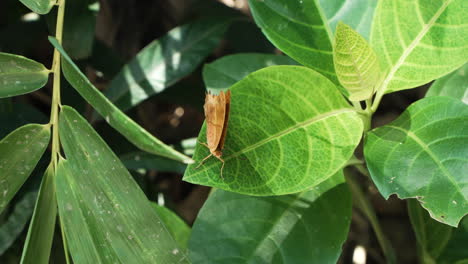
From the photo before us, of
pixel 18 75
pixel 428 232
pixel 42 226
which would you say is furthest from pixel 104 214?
pixel 428 232

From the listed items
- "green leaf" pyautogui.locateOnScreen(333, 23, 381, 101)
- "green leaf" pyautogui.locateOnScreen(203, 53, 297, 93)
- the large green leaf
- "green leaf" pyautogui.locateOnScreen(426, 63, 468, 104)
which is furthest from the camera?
"green leaf" pyautogui.locateOnScreen(203, 53, 297, 93)

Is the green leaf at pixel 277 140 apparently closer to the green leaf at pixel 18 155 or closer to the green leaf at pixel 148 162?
the green leaf at pixel 18 155

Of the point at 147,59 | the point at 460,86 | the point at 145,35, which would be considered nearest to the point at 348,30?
the point at 460,86

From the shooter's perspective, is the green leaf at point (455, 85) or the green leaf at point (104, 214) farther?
the green leaf at point (455, 85)

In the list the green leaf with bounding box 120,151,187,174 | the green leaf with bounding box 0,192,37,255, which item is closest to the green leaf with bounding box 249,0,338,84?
the green leaf with bounding box 120,151,187,174

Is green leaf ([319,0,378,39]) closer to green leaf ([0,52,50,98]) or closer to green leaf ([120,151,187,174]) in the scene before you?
green leaf ([0,52,50,98])

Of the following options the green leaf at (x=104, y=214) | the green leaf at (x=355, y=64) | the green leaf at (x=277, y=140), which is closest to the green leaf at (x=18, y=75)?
the green leaf at (x=104, y=214)

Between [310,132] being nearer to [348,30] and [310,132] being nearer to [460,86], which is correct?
[348,30]
